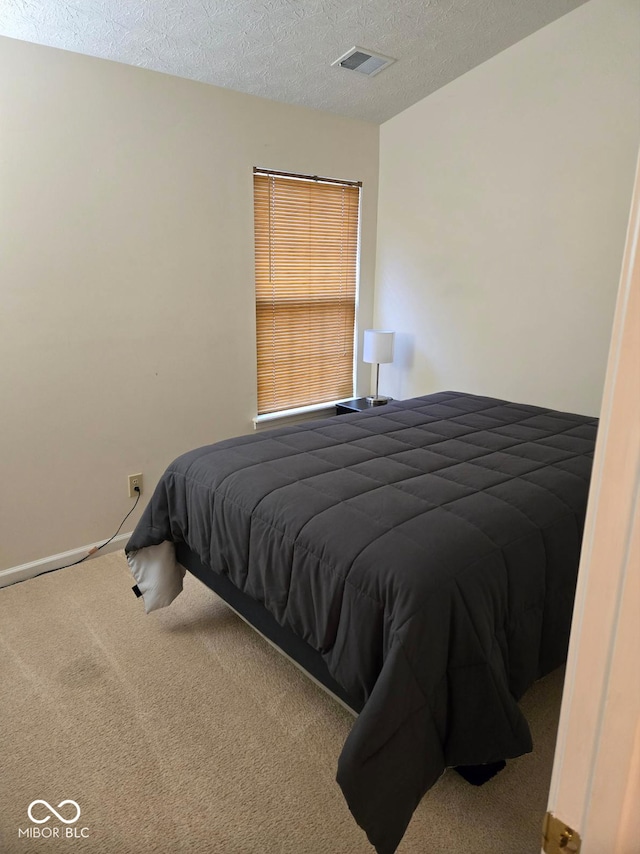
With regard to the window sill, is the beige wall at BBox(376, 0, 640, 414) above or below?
above

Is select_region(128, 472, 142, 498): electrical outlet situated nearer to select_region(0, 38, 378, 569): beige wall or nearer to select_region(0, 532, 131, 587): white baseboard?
select_region(0, 38, 378, 569): beige wall

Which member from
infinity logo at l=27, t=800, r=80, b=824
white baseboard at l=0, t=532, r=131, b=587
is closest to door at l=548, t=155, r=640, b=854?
infinity logo at l=27, t=800, r=80, b=824

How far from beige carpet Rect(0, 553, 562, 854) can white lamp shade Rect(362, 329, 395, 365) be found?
7.07 ft

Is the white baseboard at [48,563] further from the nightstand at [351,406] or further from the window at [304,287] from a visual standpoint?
the nightstand at [351,406]

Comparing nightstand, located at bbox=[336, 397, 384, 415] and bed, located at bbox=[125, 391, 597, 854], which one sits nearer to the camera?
bed, located at bbox=[125, 391, 597, 854]

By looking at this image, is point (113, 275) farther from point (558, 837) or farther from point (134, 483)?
point (558, 837)

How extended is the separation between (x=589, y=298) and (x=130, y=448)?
2.75 meters

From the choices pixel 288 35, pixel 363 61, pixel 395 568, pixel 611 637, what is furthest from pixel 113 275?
pixel 611 637

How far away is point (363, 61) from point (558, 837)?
3.50m

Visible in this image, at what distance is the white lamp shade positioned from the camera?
155 inches

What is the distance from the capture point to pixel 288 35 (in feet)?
8.98

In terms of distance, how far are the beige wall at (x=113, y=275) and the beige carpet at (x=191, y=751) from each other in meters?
0.82

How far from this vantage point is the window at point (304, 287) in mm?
3617

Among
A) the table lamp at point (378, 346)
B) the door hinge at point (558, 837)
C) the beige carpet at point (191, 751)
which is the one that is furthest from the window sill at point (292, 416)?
the door hinge at point (558, 837)
